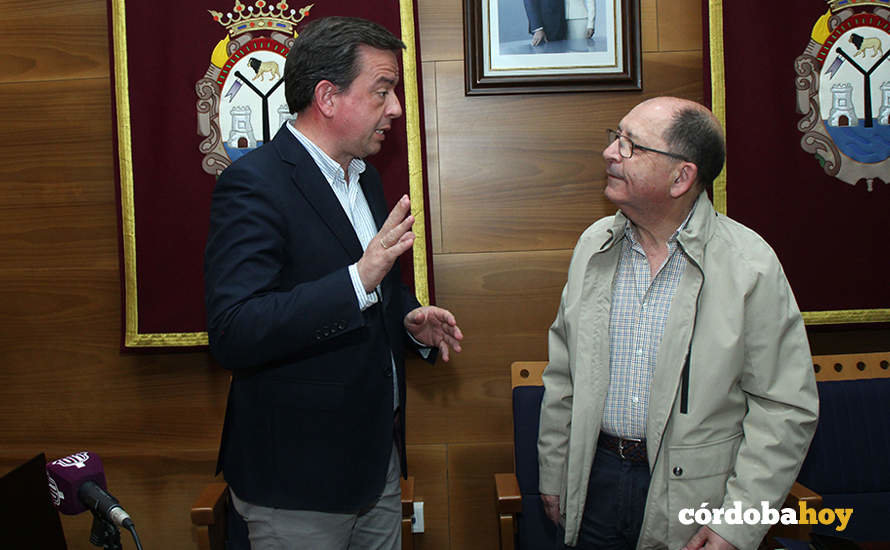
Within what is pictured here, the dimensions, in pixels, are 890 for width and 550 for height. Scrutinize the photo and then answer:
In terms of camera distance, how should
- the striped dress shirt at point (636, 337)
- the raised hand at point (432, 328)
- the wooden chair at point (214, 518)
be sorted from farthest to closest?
the wooden chair at point (214, 518) < the raised hand at point (432, 328) < the striped dress shirt at point (636, 337)

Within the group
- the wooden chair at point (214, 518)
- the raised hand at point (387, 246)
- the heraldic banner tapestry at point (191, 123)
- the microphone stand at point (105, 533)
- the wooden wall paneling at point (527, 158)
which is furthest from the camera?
the wooden wall paneling at point (527, 158)

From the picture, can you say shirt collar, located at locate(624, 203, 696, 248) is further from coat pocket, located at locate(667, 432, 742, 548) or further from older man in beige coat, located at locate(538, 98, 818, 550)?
coat pocket, located at locate(667, 432, 742, 548)

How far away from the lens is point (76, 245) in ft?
8.20

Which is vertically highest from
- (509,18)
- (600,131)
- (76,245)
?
(509,18)

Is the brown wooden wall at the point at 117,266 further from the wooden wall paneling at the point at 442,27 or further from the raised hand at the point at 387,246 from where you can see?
the raised hand at the point at 387,246

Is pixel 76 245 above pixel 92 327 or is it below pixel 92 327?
above

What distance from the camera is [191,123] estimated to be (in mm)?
2355

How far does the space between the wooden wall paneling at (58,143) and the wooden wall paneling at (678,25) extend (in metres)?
2.09

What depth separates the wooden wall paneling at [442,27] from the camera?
95.0 inches

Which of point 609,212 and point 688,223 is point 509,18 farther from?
point 688,223

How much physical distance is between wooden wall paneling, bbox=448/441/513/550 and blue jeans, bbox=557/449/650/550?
2.87 ft

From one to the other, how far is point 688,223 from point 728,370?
1.17ft

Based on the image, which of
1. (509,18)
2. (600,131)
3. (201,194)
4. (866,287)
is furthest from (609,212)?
(201,194)

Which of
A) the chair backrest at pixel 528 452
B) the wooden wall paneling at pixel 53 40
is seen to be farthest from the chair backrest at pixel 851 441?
the wooden wall paneling at pixel 53 40
